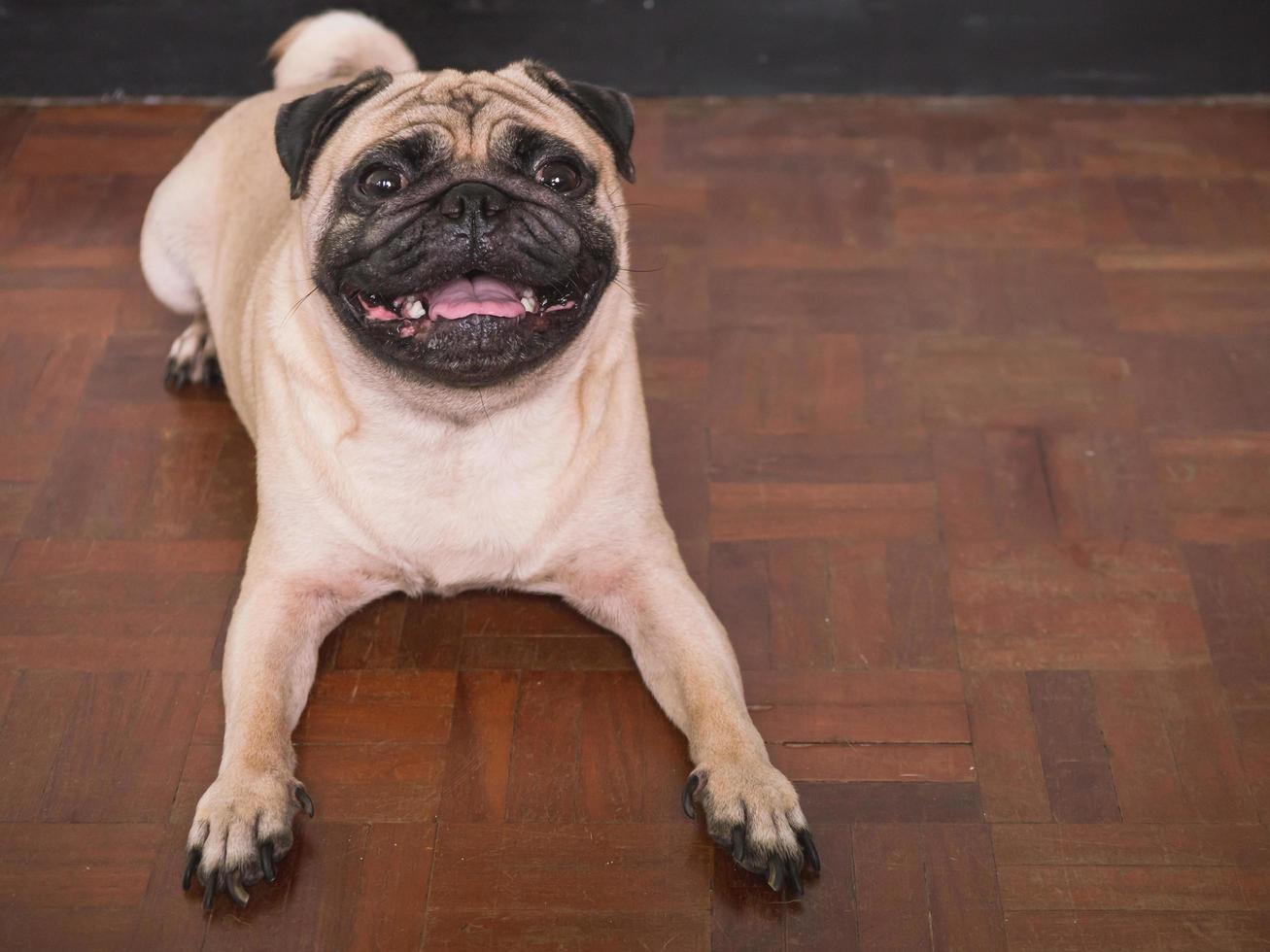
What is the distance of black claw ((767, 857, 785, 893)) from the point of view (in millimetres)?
2068

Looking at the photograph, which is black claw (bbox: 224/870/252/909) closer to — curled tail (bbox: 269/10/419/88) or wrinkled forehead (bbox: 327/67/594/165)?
wrinkled forehead (bbox: 327/67/594/165)

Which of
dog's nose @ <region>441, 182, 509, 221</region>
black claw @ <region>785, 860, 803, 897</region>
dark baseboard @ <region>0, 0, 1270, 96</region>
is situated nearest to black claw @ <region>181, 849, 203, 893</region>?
black claw @ <region>785, 860, 803, 897</region>

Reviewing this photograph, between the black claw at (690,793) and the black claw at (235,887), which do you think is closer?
the black claw at (235,887)

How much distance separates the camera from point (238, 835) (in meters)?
2.05

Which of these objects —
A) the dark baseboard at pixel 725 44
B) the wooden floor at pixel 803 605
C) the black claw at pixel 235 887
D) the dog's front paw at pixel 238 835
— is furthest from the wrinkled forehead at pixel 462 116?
the dark baseboard at pixel 725 44

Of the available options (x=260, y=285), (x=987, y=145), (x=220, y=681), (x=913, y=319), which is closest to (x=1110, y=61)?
(x=987, y=145)

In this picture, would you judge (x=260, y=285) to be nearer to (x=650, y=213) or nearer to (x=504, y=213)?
(x=504, y=213)

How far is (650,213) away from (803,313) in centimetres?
53

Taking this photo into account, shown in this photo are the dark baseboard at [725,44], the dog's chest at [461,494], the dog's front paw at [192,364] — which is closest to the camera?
the dog's chest at [461,494]

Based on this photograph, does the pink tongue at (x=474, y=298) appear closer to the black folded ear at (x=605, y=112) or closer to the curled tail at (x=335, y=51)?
the black folded ear at (x=605, y=112)

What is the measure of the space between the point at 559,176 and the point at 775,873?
1.05 metres

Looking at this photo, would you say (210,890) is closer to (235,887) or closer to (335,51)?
(235,887)

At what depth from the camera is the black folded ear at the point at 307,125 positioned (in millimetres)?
2207

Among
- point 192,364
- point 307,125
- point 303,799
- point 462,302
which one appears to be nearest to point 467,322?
point 462,302
